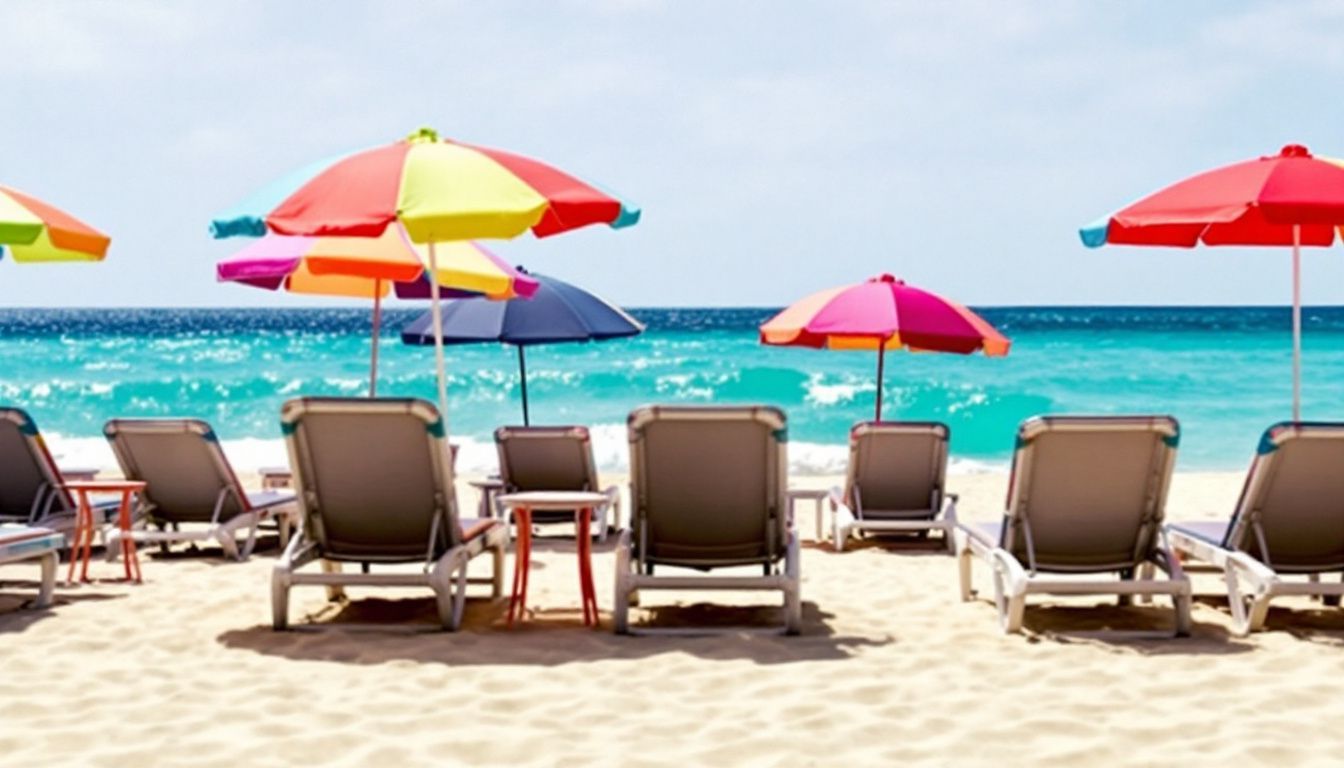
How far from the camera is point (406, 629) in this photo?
5398 mm

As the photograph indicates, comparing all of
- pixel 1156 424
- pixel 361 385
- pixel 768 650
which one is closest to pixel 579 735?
pixel 768 650

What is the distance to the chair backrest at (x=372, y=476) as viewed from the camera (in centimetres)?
523

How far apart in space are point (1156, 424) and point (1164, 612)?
1110 millimetres

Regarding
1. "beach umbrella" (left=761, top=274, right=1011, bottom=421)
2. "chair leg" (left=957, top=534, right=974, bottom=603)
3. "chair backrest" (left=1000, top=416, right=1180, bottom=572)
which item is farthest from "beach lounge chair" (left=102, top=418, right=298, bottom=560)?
"chair backrest" (left=1000, top=416, right=1180, bottom=572)

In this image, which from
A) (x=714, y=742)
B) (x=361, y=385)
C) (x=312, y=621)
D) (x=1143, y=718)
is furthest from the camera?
(x=361, y=385)

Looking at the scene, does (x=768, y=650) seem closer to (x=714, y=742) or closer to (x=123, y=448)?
(x=714, y=742)

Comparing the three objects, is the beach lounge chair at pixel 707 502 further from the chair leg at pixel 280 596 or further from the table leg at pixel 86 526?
the table leg at pixel 86 526

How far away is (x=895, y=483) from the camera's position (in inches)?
333

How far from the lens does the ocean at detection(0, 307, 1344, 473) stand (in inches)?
961

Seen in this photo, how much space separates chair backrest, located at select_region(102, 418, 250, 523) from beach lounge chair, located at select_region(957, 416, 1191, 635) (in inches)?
168

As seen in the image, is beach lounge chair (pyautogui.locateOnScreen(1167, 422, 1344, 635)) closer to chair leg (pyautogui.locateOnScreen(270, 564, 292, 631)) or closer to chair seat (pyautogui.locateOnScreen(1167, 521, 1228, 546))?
chair seat (pyautogui.locateOnScreen(1167, 521, 1228, 546))

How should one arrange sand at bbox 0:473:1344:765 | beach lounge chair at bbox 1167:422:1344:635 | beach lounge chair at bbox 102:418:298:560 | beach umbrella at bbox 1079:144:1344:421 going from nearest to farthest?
sand at bbox 0:473:1344:765
beach lounge chair at bbox 1167:422:1344:635
beach umbrella at bbox 1079:144:1344:421
beach lounge chair at bbox 102:418:298:560

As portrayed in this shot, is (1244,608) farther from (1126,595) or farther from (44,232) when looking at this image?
(44,232)

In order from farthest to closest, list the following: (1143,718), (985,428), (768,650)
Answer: (985,428) < (768,650) < (1143,718)
